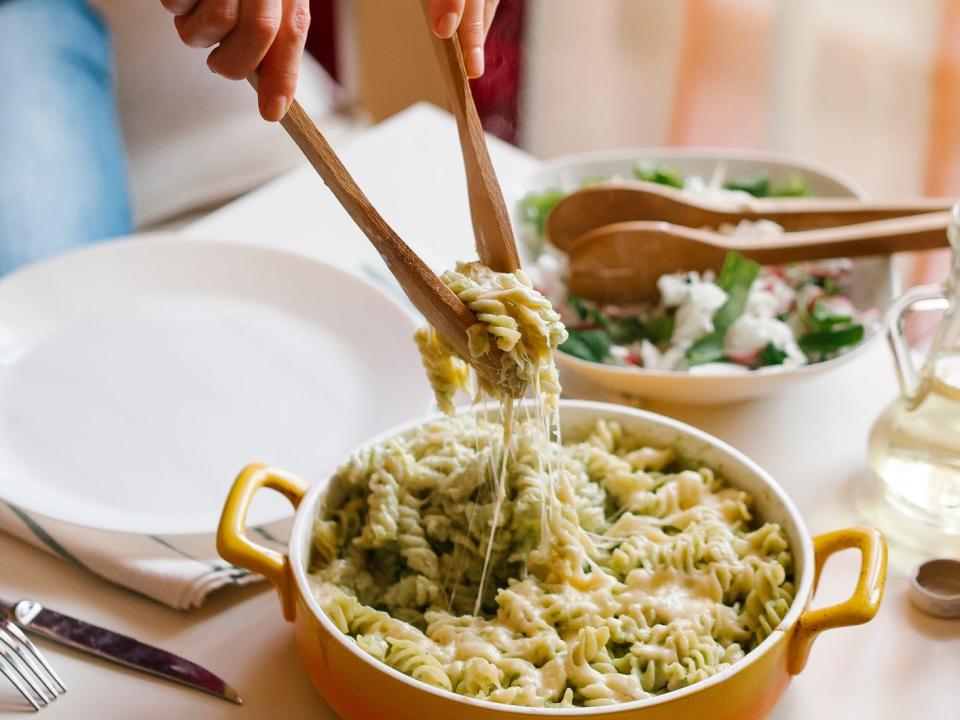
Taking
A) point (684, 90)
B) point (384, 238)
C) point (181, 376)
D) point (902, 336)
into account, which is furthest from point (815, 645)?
point (684, 90)

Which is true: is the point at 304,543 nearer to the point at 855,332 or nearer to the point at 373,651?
the point at 373,651

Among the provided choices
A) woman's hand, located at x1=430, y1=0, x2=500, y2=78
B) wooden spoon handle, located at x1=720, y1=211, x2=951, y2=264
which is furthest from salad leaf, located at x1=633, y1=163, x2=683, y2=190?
woman's hand, located at x1=430, y1=0, x2=500, y2=78

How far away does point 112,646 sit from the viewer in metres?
0.94

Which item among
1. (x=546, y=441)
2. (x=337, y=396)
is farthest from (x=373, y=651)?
(x=337, y=396)

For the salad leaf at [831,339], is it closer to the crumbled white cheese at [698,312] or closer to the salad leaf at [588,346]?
the crumbled white cheese at [698,312]

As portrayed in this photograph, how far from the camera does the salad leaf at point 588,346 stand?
48.1 inches

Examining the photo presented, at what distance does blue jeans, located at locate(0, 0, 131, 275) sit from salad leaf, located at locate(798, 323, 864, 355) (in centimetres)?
120

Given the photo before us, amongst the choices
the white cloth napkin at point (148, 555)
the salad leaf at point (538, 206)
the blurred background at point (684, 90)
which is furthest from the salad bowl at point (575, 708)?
the blurred background at point (684, 90)

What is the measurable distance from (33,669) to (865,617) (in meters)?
0.65

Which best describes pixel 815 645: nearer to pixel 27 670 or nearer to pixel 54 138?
pixel 27 670

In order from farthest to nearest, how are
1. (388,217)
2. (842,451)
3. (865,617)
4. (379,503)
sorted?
1. (388,217)
2. (842,451)
3. (379,503)
4. (865,617)

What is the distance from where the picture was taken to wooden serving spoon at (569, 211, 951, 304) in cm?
128

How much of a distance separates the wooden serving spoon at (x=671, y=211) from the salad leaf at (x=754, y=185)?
125 mm

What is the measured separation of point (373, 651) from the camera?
80 centimetres
